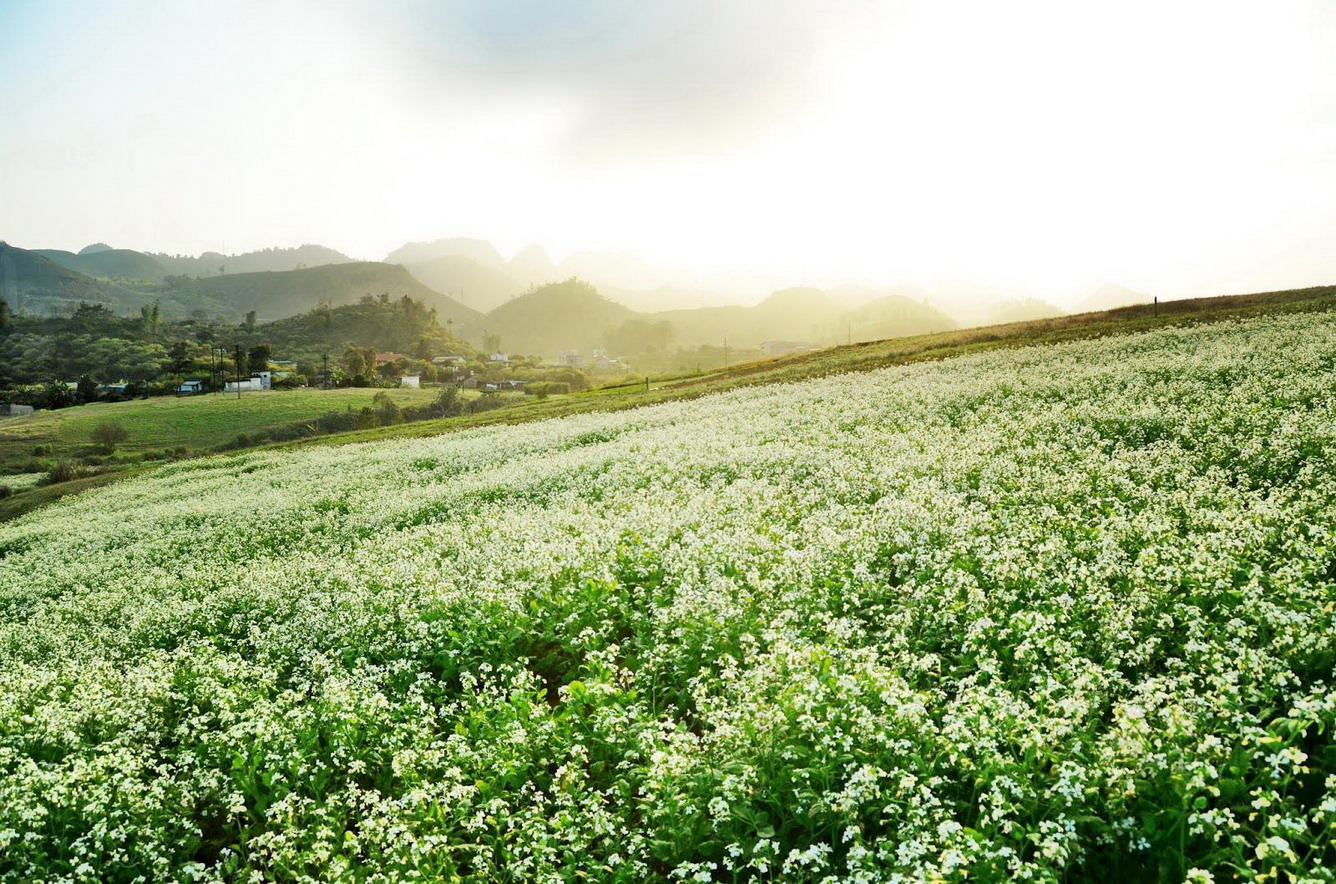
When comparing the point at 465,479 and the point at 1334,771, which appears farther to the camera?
the point at 465,479

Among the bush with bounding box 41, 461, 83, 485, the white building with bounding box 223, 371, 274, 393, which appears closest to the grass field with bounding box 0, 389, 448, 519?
the bush with bounding box 41, 461, 83, 485

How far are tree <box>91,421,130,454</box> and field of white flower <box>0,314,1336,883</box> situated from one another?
110684 millimetres

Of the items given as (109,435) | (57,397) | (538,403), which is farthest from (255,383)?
(538,403)

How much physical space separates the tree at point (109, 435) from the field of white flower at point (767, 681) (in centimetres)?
11068

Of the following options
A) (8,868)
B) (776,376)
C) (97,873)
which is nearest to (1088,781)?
(97,873)

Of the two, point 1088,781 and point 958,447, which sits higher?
point 958,447

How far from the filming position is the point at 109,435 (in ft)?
371

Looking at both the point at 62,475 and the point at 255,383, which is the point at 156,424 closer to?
the point at 62,475

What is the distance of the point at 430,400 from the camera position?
144m

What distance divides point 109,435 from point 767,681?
140 metres

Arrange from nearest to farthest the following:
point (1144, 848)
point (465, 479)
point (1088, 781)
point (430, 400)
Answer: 1. point (1144, 848)
2. point (1088, 781)
3. point (465, 479)
4. point (430, 400)

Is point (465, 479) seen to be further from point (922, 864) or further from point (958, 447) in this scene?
point (922, 864)

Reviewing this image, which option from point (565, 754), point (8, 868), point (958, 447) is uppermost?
point (958, 447)

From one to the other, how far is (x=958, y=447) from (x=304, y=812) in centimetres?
1919
